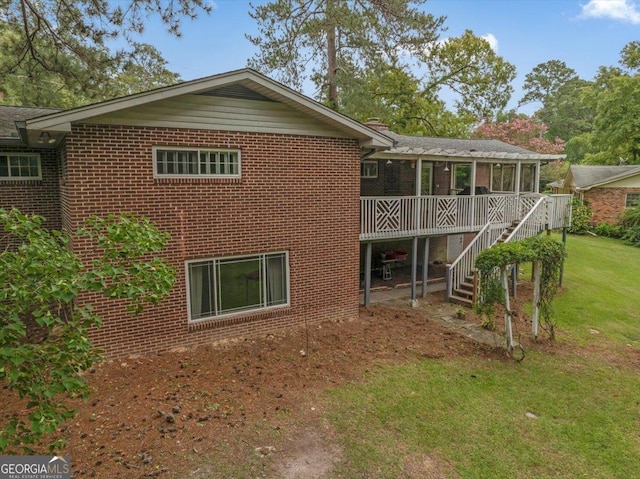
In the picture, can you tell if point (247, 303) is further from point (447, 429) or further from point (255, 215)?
point (447, 429)

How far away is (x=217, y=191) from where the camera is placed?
835cm

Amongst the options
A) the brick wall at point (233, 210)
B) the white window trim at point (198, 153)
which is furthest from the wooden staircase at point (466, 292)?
the white window trim at point (198, 153)

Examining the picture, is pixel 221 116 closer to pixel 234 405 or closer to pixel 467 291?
pixel 234 405

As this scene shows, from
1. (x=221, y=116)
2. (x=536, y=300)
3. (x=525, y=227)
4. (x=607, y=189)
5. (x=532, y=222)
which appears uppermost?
(x=221, y=116)

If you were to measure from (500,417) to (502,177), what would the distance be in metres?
13.5

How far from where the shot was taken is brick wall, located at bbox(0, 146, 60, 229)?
9.34 m

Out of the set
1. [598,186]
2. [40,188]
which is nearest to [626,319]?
[40,188]

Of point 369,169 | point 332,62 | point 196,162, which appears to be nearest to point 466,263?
point 369,169

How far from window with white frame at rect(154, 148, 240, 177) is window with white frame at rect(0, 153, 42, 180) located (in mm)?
3961

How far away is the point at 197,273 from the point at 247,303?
1332 millimetres

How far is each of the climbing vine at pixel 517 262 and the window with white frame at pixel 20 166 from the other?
10.5 m

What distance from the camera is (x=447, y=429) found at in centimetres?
602

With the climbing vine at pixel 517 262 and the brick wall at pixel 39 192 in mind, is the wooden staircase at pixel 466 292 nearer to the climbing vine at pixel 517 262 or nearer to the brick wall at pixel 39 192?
the climbing vine at pixel 517 262

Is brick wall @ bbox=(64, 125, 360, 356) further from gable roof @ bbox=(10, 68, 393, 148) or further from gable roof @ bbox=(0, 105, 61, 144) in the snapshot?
gable roof @ bbox=(0, 105, 61, 144)
